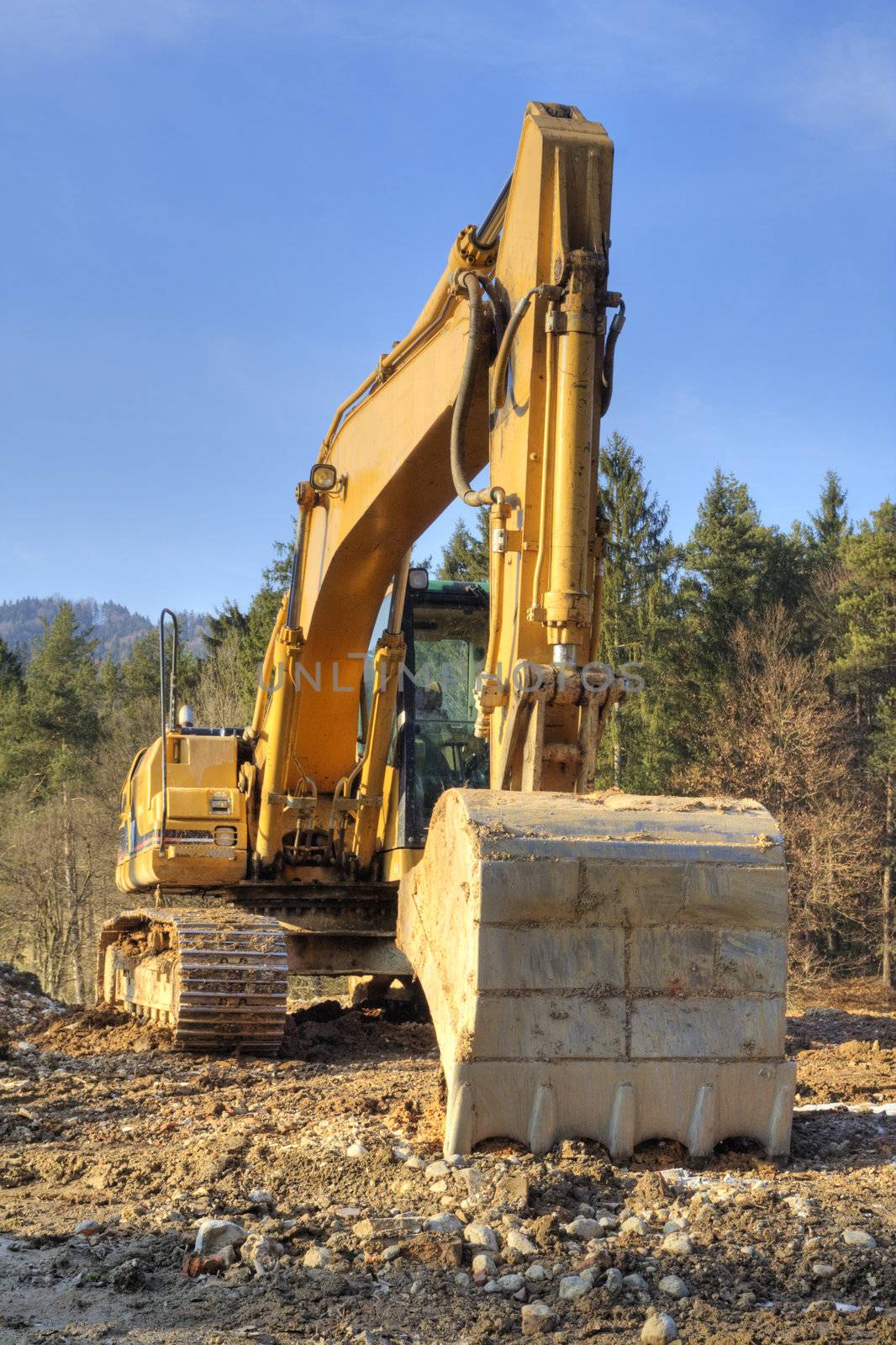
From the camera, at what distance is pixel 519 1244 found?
3.86 metres

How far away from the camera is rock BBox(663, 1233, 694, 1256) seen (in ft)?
12.5

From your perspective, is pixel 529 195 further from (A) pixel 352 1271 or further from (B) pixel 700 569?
(B) pixel 700 569

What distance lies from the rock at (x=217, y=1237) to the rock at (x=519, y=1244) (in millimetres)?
761

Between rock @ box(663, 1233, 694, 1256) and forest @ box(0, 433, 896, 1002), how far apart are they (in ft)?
73.7

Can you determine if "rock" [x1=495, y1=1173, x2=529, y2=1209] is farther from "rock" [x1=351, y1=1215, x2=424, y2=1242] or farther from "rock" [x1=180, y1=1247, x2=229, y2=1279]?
"rock" [x1=180, y1=1247, x2=229, y2=1279]

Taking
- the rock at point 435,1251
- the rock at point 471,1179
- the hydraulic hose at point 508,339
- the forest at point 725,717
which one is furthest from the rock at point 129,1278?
the forest at point 725,717

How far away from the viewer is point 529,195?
5.89 m

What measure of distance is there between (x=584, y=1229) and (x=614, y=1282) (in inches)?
13.5

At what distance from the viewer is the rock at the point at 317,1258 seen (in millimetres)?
3795

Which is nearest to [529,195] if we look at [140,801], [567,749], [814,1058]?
[567,749]

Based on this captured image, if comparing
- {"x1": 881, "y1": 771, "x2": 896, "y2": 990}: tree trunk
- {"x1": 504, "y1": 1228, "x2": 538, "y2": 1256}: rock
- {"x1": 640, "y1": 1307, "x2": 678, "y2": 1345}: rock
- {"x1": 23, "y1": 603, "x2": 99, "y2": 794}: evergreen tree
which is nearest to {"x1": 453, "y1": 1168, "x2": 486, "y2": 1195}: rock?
{"x1": 504, "y1": 1228, "x2": 538, "y2": 1256}: rock

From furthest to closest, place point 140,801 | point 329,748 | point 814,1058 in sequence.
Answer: point 140,801
point 329,748
point 814,1058

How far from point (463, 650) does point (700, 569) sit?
2448cm

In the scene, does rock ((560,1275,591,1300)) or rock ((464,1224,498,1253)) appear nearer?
rock ((560,1275,591,1300))
